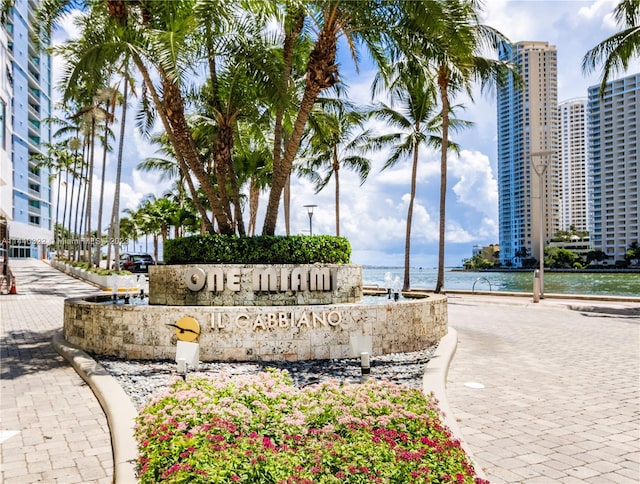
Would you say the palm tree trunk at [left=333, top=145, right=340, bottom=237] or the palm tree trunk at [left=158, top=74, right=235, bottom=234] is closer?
the palm tree trunk at [left=158, top=74, right=235, bottom=234]

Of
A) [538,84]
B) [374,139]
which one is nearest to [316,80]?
[374,139]

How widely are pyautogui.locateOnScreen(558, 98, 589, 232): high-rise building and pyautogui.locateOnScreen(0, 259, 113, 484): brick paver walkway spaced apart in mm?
105754

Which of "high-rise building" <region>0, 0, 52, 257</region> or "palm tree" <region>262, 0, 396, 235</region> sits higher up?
"high-rise building" <region>0, 0, 52, 257</region>

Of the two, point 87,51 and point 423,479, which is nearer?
point 423,479

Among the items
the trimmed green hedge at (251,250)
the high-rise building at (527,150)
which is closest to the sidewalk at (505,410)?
the trimmed green hedge at (251,250)

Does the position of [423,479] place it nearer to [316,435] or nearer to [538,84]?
[316,435]

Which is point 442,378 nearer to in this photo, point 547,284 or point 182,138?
point 182,138

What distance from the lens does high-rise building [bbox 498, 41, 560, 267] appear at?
31680 mm

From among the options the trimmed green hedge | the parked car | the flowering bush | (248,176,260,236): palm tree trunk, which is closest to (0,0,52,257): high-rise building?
the parked car

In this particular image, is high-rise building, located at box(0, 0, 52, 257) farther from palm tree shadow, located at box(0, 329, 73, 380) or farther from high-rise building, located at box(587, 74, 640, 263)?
high-rise building, located at box(587, 74, 640, 263)

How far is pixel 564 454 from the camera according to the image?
4730 mm

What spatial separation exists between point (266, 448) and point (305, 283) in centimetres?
768

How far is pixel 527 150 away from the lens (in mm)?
70062

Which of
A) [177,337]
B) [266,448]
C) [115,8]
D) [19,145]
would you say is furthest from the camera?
[19,145]
